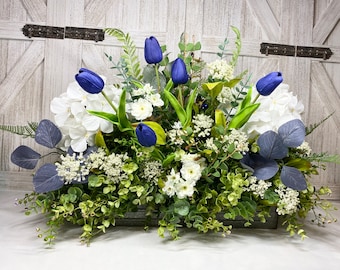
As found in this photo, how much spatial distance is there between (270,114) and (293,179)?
24 centimetres

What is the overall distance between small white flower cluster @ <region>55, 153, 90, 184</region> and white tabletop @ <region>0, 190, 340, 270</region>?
0.20m

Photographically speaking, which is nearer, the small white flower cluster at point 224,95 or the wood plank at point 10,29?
the small white flower cluster at point 224,95

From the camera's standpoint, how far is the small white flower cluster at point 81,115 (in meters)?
1.40

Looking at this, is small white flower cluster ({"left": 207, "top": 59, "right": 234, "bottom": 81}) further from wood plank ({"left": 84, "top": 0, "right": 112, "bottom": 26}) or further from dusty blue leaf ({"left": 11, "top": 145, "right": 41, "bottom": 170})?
wood plank ({"left": 84, "top": 0, "right": 112, "bottom": 26})

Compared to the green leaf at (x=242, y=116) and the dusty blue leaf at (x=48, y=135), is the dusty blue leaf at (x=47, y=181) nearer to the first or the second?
the dusty blue leaf at (x=48, y=135)

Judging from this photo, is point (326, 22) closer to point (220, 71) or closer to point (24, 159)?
point (220, 71)

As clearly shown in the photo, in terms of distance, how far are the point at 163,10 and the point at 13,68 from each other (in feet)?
2.46

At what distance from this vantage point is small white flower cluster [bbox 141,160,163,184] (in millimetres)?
1365

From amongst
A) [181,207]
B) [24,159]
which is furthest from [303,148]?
[24,159]

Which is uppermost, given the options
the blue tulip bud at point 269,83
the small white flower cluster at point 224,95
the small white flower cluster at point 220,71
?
the small white flower cluster at point 220,71

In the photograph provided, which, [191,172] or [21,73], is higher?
[21,73]

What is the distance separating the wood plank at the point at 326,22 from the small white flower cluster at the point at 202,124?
1.05m

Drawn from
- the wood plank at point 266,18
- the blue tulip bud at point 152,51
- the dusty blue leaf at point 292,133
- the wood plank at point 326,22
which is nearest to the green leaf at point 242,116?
the dusty blue leaf at point 292,133

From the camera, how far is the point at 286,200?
1.36 m
